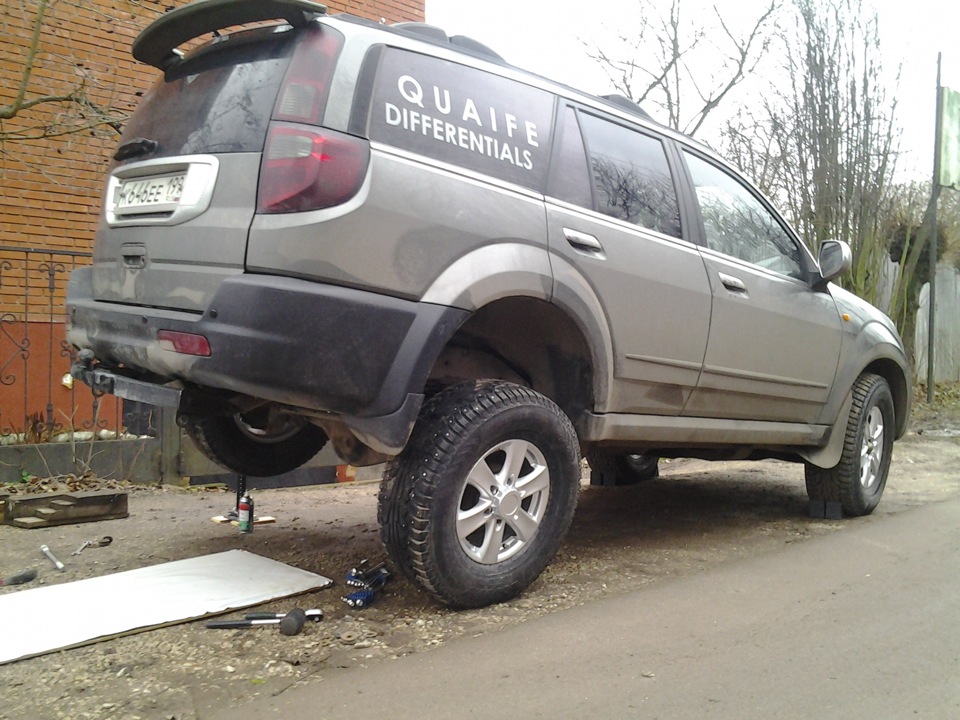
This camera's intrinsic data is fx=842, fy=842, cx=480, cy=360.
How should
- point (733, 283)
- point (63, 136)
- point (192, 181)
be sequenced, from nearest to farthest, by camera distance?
point (192, 181) < point (733, 283) < point (63, 136)

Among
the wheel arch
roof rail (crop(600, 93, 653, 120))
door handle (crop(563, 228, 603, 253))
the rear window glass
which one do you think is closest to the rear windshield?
the rear window glass

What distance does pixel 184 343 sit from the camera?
2869 mm

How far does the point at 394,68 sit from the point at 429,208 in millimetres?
546

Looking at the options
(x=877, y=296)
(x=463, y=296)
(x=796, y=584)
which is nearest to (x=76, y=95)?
(x=463, y=296)

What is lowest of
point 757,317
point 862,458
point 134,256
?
point 862,458

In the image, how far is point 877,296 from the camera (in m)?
11.8

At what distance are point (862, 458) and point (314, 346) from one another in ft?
13.0

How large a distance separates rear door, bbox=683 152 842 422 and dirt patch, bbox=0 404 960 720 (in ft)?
2.67

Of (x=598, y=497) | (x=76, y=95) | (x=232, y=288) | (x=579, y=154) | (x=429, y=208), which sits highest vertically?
(x=76, y=95)

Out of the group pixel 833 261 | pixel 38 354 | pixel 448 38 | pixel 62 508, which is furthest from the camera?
pixel 38 354

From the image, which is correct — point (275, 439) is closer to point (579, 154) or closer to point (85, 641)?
point (85, 641)

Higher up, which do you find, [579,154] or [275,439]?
[579,154]

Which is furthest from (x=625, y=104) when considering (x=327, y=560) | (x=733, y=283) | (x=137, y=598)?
(x=137, y=598)

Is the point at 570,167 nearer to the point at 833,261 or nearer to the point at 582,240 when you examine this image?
the point at 582,240
